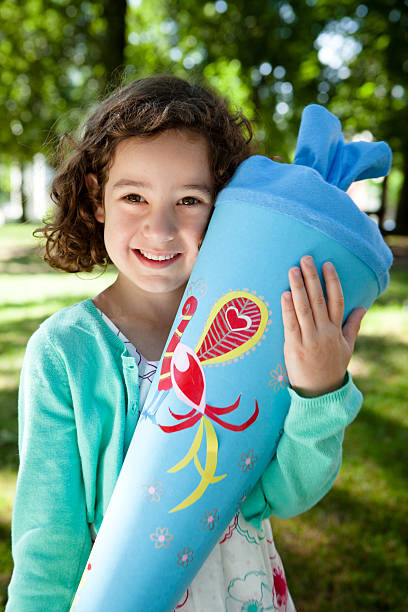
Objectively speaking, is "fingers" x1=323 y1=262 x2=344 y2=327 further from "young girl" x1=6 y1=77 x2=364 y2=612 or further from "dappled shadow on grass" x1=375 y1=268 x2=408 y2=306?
"dappled shadow on grass" x1=375 y1=268 x2=408 y2=306

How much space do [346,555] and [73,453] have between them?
6.32ft

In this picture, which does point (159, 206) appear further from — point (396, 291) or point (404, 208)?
point (404, 208)

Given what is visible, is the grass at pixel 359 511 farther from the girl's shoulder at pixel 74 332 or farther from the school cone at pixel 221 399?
the school cone at pixel 221 399

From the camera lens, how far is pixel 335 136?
142cm

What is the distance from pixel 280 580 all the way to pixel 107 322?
2.74ft

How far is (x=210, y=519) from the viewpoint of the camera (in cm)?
125

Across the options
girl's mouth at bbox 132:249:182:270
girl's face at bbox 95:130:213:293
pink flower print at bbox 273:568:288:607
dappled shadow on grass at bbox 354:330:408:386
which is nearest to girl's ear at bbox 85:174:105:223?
girl's face at bbox 95:130:213:293

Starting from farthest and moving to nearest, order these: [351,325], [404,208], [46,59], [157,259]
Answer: [404,208] → [46,59] → [157,259] → [351,325]

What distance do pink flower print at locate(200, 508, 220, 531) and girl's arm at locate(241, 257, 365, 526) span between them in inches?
7.7

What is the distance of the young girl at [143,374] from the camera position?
49.6 inches

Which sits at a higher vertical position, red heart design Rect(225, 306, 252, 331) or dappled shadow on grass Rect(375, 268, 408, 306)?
red heart design Rect(225, 306, 252, 331)

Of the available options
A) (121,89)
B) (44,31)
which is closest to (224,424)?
(121,89)

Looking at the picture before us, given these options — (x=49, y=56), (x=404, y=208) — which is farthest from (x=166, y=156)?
(x=404, y=208)

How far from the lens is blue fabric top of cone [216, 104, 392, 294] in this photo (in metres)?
1.22
